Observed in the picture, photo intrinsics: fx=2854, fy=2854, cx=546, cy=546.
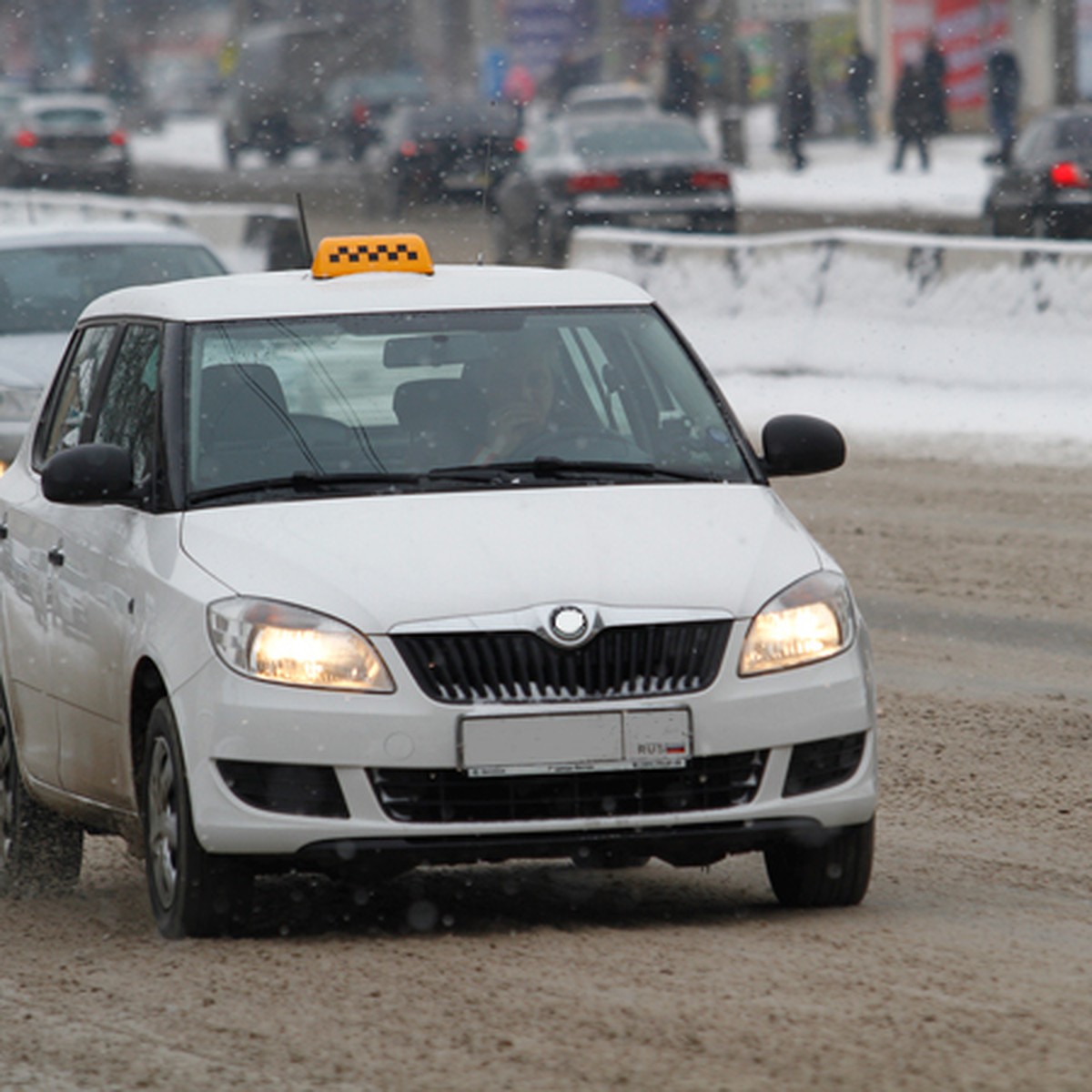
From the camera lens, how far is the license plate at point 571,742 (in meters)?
5.93

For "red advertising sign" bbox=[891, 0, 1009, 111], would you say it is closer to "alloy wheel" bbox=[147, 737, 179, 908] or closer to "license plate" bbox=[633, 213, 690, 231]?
"license plate" bbox=[633, 213, 690, 231]

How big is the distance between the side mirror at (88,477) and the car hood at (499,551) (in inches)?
10.0

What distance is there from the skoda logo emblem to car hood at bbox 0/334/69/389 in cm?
811

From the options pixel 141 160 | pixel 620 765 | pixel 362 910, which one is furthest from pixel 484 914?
pixel 141 160

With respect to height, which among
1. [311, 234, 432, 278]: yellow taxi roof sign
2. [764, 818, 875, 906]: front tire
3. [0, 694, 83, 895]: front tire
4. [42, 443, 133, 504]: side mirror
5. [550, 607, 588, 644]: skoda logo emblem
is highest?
[311, 234, 432, 278]: yellow taxi roof sign

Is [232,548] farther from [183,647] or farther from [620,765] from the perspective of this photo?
[620,765]

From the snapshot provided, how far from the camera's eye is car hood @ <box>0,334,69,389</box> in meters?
13.9

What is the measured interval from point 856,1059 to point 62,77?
3930 inches

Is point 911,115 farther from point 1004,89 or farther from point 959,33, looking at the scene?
point 959,33

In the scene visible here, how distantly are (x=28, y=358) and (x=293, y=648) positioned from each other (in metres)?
8.41

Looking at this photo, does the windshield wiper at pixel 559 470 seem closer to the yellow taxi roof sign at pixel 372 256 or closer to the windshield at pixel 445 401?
the windshield at pixel 445 401

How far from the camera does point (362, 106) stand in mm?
60906

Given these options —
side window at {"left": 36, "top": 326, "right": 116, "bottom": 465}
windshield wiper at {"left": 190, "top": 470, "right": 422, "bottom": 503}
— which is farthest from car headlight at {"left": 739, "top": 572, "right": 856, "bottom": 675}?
side window at {"left": 36, "top": 326, "right": 116, "bottom": 465}

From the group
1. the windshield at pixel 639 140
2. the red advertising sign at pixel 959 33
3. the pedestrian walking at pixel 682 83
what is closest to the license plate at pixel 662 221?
the windshield at pixel 639 140
